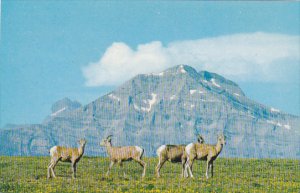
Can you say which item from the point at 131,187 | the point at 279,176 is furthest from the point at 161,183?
the point at 279,176

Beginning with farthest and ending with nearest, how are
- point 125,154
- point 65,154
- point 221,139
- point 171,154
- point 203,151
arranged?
1. point 125,154
2. point 171,154
3. point 203,151
4. point 221,139
5. point 65,154

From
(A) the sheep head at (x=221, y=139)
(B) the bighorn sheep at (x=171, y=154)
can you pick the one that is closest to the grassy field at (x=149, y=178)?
(B) the bighorn sheep at (x=171, y=154)

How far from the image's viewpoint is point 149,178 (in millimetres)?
30734

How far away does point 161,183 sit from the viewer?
2761 cm

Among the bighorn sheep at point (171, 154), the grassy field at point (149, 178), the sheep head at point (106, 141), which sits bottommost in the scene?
the grassy field at point (149, 178)

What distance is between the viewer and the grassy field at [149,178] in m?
26.0

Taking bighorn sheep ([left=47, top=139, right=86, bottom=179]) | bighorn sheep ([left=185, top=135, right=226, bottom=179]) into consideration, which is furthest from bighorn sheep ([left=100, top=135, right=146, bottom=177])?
bighorn sheep ([left=185, top=135, right=226, bottom=179])

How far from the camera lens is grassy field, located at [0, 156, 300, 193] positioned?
26016 millimetres

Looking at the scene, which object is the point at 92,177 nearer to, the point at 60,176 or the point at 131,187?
the point at 60,176

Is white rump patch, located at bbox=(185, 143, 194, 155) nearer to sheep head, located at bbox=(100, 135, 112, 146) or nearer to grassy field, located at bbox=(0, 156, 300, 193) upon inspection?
grassy field, located at bbox=(0, 156, 300, 193)

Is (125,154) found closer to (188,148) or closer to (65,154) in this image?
(65,154)

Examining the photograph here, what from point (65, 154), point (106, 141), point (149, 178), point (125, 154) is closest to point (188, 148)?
point (149, 178)

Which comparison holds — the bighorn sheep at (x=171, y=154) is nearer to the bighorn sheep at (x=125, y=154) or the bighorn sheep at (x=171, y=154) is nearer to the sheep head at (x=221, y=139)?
the bighorn sheep at (x=125, y=154)

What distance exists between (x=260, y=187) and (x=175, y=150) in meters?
6.69
